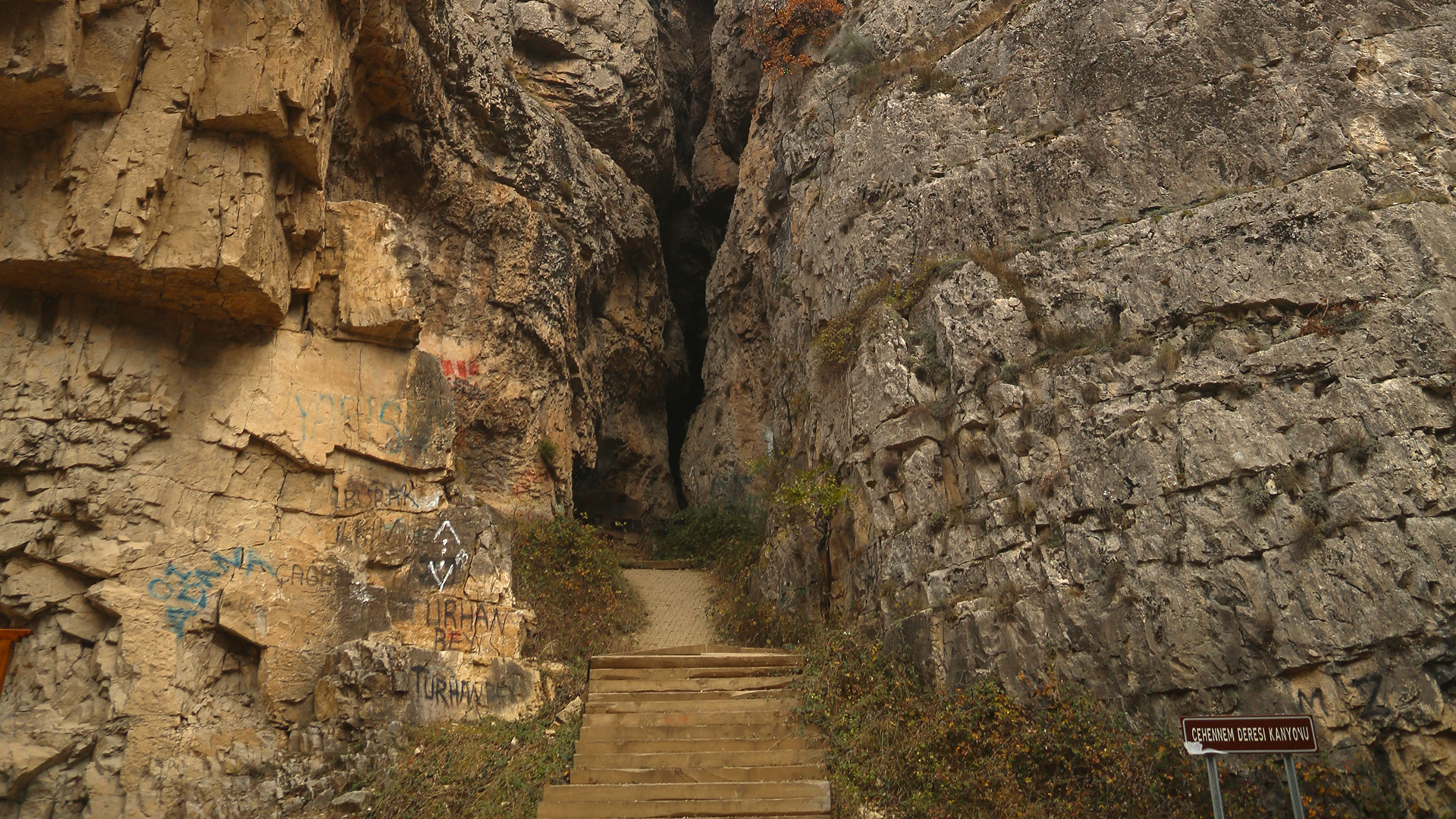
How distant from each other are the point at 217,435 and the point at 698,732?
22.7 feet

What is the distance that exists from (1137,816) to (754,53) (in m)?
20.0

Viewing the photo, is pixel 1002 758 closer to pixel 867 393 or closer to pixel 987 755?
pixel 987 755

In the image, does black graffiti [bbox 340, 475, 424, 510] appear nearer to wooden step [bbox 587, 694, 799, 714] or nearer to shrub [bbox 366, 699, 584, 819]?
shrub [bbox 366, 699, 584, 819]

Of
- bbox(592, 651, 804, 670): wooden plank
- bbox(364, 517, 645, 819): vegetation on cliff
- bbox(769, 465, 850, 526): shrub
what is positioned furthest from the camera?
bbox(769, 465, 850, 526): shrub

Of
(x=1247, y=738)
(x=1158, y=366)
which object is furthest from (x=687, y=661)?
(x=1247, y=738)

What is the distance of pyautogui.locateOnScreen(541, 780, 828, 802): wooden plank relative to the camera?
29.9ft

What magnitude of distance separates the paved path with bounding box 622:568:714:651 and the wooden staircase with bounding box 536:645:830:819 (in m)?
1.33

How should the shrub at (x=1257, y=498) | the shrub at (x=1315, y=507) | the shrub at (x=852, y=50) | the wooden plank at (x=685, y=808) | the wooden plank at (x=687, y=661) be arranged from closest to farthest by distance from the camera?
1. the shrub at (x=1315, y=507)
2. the shrub at (x=1257, y=498)
3. the wooden plank at (x=685, y=808)
4. the wooden plank at (x=687, y=661)
5. the shrub at (x=852, y=50)

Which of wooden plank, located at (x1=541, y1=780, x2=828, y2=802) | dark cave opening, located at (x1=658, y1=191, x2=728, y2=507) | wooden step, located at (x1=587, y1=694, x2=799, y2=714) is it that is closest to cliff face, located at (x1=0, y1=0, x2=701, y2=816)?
wooden step, located at (x1=587, y1=694, x2=799, y2=714)

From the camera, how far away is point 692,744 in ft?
32.9

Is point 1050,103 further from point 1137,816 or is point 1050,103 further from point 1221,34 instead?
point 1137,816

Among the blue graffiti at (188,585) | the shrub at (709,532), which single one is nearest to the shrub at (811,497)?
the shrub at (709,532)

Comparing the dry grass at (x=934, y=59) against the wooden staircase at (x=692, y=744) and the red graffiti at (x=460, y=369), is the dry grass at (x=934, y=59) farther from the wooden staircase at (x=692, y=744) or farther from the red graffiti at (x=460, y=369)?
the wooden staircase at (x=692, y=744)

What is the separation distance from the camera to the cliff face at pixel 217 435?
9016 millimetres
